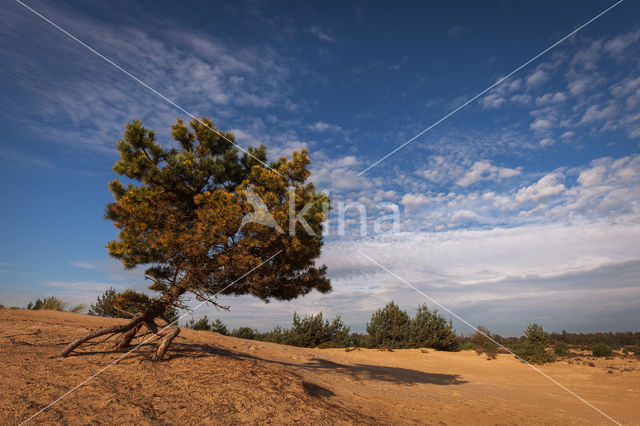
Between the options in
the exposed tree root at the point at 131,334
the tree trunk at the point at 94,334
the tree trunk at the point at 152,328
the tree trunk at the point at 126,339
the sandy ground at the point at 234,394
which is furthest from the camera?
the tree trunk at the point at 126,339

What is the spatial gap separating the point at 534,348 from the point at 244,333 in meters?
21.2

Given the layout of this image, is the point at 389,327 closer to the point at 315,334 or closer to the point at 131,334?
the point at 315,334

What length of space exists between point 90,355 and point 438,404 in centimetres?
921

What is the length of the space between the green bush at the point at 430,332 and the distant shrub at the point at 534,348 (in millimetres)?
4876

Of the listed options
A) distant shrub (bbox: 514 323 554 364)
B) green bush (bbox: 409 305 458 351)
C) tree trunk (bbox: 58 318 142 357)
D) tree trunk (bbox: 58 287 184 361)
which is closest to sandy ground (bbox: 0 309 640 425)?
tree trunk (bbox: 58 318 142 357)

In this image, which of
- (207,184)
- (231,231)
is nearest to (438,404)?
(231,231)

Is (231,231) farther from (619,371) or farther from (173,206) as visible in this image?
(619,371)

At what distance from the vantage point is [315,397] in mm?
7402

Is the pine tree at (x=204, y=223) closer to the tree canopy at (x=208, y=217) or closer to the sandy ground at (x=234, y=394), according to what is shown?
the tree canopy at (x=208, y=217)

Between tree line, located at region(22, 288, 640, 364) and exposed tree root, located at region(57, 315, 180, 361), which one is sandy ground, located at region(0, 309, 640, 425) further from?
tree line, located at region(22, 288, 640, 364)

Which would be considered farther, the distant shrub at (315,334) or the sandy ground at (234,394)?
the distant shrub at (315,334)

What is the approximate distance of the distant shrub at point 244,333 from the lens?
2612cm

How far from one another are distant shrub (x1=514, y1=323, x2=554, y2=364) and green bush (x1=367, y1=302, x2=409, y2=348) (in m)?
8.04

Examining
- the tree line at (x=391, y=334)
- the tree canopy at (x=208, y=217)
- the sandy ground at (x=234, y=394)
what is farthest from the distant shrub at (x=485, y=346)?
the tree canopy at (x=208, y=217)
